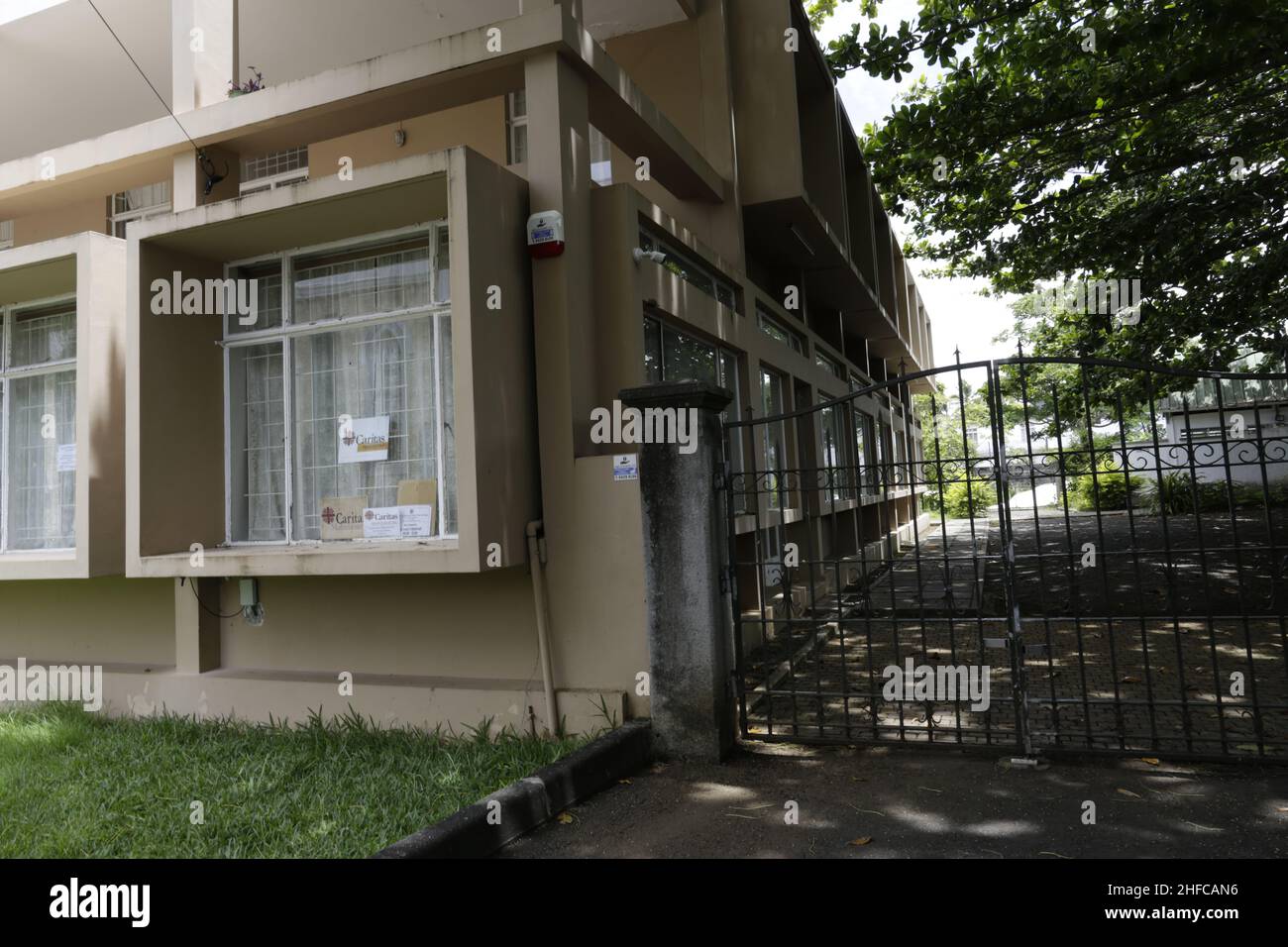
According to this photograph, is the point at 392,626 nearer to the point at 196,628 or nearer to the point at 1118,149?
the point at 196,628

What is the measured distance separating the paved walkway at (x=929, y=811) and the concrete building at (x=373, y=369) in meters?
1.16

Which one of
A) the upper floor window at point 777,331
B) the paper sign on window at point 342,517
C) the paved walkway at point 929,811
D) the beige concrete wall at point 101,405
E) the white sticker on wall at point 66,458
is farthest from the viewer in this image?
the upper floor window at point 777,331

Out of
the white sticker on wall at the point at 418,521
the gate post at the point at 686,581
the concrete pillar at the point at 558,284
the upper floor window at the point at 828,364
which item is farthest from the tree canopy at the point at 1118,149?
the white sticker on wall at the point at 418,521

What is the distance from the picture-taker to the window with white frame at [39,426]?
813 cm

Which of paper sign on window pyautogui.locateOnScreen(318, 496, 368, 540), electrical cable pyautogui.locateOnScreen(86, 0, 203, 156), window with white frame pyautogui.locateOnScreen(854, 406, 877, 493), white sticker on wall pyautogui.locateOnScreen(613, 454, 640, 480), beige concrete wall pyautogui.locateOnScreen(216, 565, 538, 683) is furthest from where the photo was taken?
window with white frame pyautogui.locateOnScreen(854, 406, 877, 493)

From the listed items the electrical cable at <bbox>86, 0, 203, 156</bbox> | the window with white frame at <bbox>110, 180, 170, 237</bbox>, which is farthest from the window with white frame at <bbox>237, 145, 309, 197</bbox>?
the window with white frame at <bbox>110, 180, 170, 237</bbox>

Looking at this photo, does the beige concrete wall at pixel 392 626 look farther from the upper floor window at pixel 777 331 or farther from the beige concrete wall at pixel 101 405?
the upper floor window at pixel 777 331

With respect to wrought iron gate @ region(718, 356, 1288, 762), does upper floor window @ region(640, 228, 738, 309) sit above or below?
above

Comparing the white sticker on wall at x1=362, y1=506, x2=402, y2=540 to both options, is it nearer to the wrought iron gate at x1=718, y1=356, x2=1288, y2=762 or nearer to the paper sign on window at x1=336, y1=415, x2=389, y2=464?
the paper sign on window at x1=336, y1=415, x2=389, y2=464

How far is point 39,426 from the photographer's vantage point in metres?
8.30

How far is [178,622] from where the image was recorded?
7504mm

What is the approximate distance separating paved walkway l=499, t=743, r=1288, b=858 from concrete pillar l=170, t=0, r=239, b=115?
23.6 ft

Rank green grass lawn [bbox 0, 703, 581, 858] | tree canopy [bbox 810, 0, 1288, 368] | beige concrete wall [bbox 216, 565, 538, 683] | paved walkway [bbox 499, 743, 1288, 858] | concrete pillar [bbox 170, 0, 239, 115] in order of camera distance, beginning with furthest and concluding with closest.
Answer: tree canopy [bbox 810, 0, 1288, 368] < concrete pillar [bbox 170, 0, 239, 115] < beige concrete wall [bbox 216, 565, 538, 683] < green grass lawn [bbox 0, 703, 581, 858] < paved walkway [bbox 499, 743, 1288, 858]

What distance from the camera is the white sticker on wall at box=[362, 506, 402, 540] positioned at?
21.2 ft
